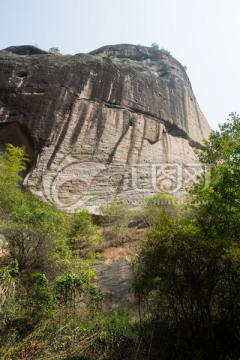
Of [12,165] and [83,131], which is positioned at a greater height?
[83,131]

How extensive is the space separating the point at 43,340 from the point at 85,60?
1833 cm

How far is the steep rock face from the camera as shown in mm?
Result: 16000

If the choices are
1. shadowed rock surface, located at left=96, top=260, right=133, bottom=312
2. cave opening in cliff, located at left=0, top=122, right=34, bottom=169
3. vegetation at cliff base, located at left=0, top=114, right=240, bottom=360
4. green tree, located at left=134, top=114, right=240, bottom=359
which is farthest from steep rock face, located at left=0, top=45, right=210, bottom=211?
green tree, located at left=134, top=114, right=240, bottom=359

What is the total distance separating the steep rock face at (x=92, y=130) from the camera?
16.0m

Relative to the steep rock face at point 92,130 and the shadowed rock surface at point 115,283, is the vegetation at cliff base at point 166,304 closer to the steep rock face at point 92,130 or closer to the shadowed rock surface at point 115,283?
the shadowed rock surface at point 115,283

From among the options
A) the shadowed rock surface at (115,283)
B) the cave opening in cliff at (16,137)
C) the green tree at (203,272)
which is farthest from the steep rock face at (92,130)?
the green tree at (203,272)

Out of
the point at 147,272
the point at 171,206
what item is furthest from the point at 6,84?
the point at 147,272

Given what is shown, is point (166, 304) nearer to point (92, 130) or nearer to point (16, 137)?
point (92, 130)

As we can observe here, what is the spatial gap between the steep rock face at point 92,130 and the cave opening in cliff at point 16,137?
0.06 metres

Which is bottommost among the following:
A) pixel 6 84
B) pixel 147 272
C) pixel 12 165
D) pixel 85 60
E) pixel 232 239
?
pixel 147 272

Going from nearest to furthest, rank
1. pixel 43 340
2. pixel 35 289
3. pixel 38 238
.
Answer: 1. pixel 43 340
2. pixel 35 289
3. pixel 38 238

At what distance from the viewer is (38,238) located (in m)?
8.40

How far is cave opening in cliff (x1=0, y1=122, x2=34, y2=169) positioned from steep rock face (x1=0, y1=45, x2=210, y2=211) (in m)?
0.06

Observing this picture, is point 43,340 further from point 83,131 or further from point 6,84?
point 6,84
